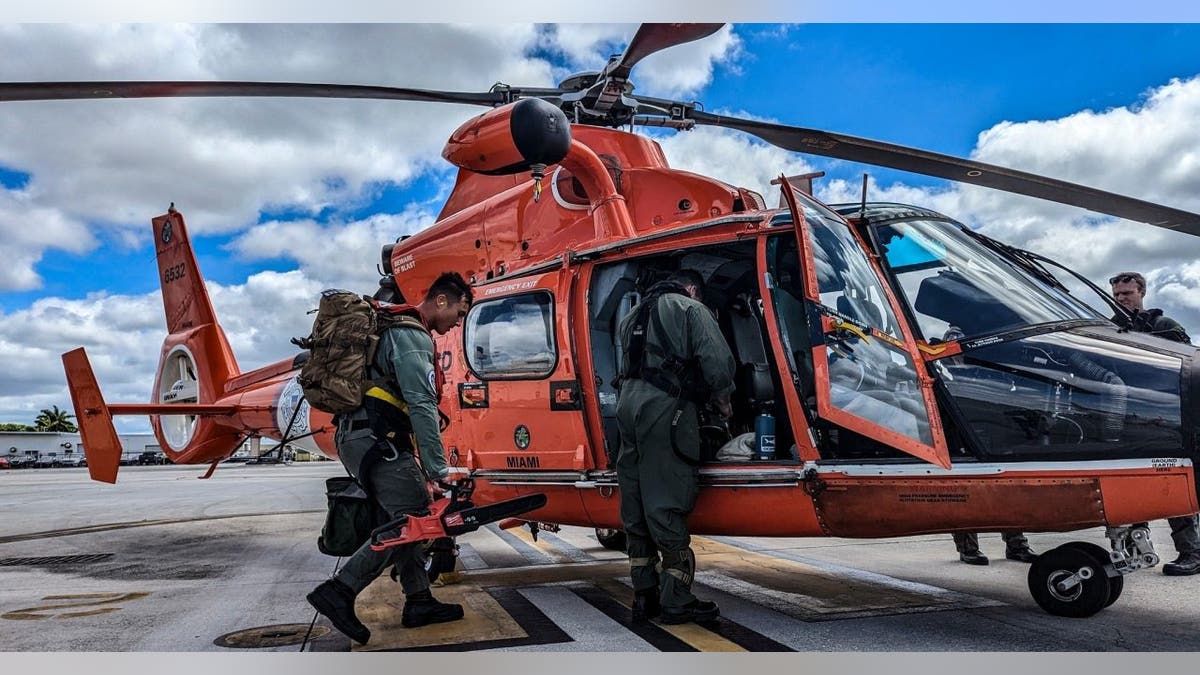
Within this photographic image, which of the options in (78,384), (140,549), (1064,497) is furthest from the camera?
(140,549)

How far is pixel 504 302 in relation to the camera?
5527 mm

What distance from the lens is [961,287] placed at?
13.4 ft

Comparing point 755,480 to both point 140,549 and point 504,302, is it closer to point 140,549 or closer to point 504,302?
point 504,302

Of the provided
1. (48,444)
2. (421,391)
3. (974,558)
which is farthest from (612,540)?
(48,444)

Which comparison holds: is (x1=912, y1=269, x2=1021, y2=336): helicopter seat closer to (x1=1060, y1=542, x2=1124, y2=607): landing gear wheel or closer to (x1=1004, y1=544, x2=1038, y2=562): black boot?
(x1=1060, y1=542, x2=1124, y2=607): landing gear wheel

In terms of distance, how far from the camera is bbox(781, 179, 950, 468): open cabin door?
3.84 m

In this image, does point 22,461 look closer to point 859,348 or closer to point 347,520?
point 347,520

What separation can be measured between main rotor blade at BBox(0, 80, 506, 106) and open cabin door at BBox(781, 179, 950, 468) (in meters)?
2.97

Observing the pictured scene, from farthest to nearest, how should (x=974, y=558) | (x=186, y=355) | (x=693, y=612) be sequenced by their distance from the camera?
1. (x=186, y=355)
2. (x=974, y=558)
3. (x=693, y=612)

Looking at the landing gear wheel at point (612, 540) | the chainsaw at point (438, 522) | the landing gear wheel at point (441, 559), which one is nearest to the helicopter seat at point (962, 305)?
the chainsaw at point (438, 522)

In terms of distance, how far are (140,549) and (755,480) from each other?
22.0 ft

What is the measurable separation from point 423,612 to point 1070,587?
323 cm

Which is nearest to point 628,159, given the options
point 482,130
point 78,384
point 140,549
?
point 482,130

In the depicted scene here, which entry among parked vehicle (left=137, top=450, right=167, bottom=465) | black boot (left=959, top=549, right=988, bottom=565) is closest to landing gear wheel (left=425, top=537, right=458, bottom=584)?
black boot (left=959, top=549, right=988, bottom=565)
